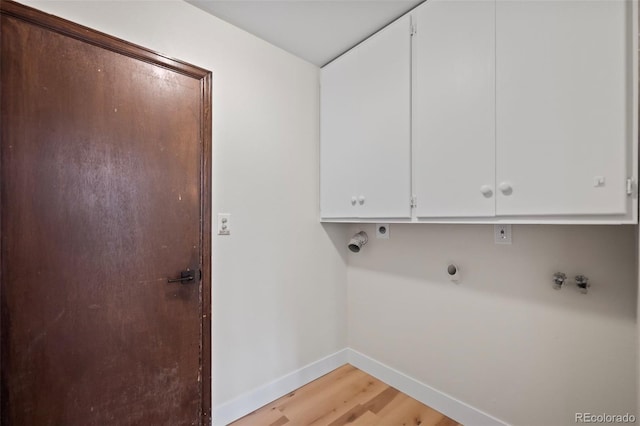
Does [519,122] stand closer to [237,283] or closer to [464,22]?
[464,22]

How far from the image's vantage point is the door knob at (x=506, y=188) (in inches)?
45.1

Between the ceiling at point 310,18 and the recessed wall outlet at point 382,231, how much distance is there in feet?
4.23

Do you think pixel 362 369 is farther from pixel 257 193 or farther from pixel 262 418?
pixel 257 193

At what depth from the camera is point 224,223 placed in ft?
5.23

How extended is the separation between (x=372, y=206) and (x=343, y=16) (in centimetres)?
113

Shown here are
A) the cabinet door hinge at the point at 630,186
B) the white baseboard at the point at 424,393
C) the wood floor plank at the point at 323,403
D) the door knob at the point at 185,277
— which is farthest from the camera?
the wood floor plank at the point at 323,403

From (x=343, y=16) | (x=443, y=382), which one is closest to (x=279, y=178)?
(x=343, y=16)

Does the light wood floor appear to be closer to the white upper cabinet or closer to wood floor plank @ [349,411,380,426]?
wood floor plank @ [349,411,380,426]

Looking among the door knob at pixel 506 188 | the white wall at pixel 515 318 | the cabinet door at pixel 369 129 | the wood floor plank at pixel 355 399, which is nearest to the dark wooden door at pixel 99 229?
the wood floor plank at pixel 355 399

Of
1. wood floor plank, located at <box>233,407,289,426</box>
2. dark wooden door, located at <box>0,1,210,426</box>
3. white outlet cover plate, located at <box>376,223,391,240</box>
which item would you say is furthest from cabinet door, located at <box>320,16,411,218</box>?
wood floor plank, located at <box>233,407,289,426</box>

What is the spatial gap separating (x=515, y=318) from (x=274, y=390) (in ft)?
5.04

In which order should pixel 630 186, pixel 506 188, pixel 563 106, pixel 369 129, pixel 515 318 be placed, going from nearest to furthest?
pixel 630 186
pixel 563 106
pixel 506 188
pixel 515 318
pixel 369 129

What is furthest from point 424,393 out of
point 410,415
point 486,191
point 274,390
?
point 486,191
